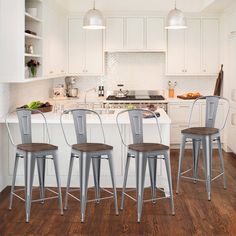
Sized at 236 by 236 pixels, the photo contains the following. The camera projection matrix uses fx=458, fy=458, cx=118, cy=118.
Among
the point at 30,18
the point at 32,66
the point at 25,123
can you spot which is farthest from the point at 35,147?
the point at 30,18

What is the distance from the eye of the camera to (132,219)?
4.40 metres

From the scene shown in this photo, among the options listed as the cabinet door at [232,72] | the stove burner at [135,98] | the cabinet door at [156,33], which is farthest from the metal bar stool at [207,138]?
the cabinet door at [156,33]

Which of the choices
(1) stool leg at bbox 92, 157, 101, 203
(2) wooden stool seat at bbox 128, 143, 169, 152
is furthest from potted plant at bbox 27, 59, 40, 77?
(2) wooden stool seat at bbox 128, 143, 169, 152

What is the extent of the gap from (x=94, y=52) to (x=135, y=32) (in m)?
0.81

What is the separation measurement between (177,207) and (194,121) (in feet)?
10.8

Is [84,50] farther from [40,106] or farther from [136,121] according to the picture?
[136,121]

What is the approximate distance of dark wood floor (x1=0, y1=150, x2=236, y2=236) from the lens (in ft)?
13.4

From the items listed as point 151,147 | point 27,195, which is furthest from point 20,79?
point 151,147

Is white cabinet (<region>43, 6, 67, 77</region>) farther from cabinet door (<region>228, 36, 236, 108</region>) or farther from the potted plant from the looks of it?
cabinet door (<region>228, 36, 236, 108</region>)

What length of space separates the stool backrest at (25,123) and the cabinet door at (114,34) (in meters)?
3.64

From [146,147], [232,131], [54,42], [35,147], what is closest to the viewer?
[146,147]

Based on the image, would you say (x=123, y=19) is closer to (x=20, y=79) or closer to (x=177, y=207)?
(x=20, y=79)

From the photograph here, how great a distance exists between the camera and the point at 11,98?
5.71m

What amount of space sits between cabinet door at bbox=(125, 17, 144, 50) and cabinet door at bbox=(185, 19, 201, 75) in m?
0.81
